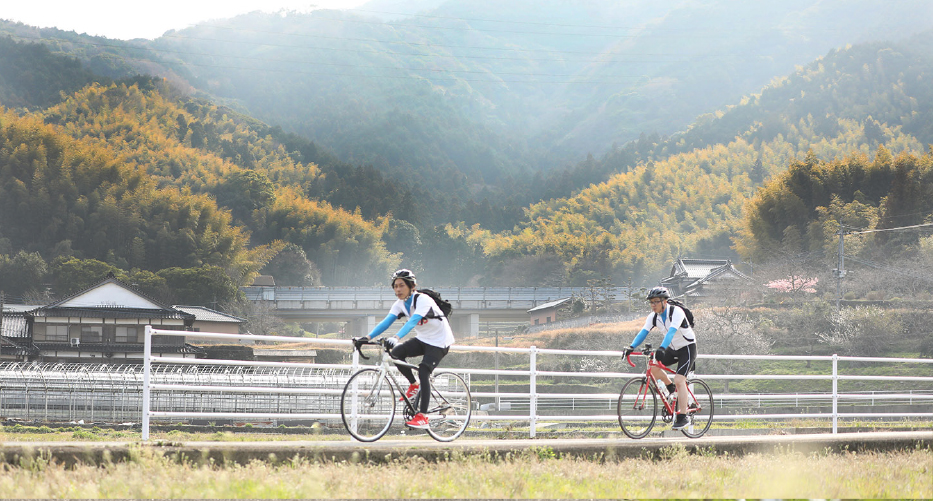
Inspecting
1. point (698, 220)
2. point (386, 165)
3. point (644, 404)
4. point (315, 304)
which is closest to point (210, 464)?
point (644, 404)

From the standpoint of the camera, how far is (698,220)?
10644 centimetres

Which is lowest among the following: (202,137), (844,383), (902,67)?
(844,383)

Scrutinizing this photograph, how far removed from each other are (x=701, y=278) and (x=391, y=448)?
60315 millimetres

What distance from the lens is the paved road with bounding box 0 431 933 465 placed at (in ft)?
16.7

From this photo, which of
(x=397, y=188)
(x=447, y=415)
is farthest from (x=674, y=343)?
(x=397, y=188)

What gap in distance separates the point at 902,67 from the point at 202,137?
113m

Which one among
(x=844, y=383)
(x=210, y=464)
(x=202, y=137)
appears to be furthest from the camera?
(x=202, y=137)

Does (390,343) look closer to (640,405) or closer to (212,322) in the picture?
(640,405)

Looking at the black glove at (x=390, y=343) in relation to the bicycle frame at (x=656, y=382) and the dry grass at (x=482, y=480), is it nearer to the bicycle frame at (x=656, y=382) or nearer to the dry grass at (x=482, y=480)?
the dry grass at (x=482, y=480)

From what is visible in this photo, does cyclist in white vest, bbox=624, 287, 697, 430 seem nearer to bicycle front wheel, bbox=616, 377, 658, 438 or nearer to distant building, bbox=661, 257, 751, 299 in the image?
bicycle front wheel, bbox=616, 377, 658, 438

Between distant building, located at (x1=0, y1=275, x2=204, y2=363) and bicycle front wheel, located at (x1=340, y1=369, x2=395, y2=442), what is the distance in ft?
110

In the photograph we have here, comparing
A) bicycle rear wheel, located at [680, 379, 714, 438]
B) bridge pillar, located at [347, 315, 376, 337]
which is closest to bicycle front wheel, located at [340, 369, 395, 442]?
bicycle rear wheel, located at [680, 379, 714, 438]

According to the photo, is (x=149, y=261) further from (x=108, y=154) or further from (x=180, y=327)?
(x=180, y=327)

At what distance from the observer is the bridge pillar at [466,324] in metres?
72.4
